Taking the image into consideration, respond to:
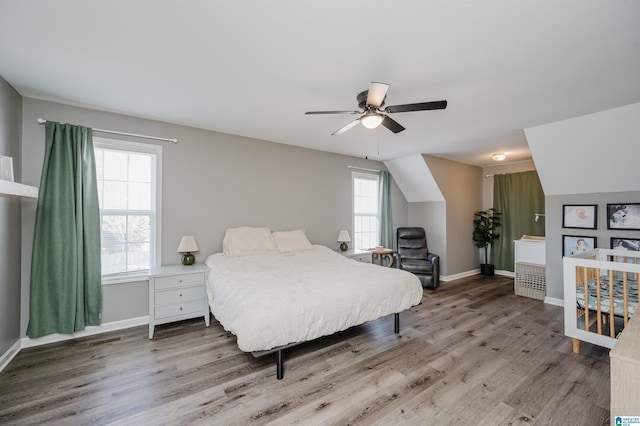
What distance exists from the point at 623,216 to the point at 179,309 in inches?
222

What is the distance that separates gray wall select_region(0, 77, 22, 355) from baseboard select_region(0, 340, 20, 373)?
4 centimetres

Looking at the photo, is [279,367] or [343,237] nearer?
[279,367]

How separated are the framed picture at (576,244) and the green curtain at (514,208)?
139 cm

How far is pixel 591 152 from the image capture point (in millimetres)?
3266

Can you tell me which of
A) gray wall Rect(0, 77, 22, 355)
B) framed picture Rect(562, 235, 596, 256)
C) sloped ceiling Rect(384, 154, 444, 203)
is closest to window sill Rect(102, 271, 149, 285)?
gray wall Rect(0, 77, 22, 355)

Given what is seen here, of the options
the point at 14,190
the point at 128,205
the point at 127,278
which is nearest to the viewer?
the point at 14,190

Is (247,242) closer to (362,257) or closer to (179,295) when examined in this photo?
(179,295)

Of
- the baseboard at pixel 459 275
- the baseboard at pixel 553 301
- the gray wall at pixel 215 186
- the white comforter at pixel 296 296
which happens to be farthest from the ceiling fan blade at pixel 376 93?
the baseboard at pixel 459 275

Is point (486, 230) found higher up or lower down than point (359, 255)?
higher up

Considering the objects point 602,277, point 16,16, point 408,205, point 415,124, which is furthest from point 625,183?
point 16,16

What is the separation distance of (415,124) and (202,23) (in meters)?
2.61

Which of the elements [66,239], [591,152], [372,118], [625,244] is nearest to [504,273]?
[625,244]

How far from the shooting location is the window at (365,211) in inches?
204

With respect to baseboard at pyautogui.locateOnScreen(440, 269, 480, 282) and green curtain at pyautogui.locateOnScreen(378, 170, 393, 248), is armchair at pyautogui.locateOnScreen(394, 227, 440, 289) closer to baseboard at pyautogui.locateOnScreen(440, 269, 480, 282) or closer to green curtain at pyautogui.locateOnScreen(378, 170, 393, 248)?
green curtain at pyautogui.locateOnScreen(378, 170, 393, 248)
